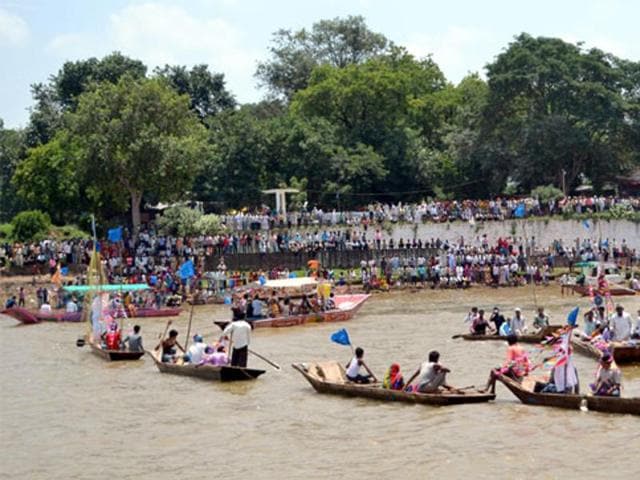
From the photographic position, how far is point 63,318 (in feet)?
143

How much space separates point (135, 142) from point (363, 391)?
107ft

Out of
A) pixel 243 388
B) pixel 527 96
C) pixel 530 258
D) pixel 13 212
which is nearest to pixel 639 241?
pixel 530 258

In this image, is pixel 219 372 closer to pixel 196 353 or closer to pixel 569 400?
pixel 196 353

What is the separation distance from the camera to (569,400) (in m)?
20.7

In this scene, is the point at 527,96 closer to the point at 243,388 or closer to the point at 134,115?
the point at 134,115

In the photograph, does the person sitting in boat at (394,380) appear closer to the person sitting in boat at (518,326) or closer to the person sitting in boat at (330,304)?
the person sitting in boat at (518,326)

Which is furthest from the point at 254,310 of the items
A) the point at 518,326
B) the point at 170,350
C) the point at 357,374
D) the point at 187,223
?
the point at 187,223

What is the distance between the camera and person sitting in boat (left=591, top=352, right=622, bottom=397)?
20.2 m

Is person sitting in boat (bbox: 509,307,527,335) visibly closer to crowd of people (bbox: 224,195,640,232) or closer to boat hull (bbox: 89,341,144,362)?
boat hull (bbox: 89,341,144,362)

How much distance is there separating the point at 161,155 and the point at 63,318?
12.2 metres

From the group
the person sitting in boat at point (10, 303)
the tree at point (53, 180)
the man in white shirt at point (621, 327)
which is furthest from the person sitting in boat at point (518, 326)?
the tree at point (53, 180)

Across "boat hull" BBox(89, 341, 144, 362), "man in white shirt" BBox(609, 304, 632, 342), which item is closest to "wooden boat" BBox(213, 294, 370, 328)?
"boat hull" BBox(89, 341, 144, 362)

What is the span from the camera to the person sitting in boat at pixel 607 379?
66.3 feet

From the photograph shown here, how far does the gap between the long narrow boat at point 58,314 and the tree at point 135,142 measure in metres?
11.5
